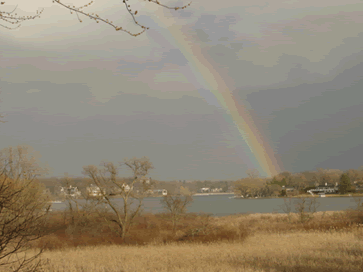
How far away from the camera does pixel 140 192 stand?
98.4 feet

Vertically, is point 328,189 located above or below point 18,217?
below

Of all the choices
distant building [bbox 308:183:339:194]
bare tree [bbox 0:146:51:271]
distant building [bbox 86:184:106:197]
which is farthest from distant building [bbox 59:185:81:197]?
distant building [bbox 308:183:339:194]

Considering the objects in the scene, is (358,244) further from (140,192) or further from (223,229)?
(140,192)

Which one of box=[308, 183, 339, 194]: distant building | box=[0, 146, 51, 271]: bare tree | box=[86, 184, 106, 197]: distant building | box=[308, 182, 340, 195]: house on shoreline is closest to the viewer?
box=[0, 146, 51, 271]: bare tree

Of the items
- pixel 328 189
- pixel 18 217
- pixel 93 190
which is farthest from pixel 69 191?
pixel 328 189

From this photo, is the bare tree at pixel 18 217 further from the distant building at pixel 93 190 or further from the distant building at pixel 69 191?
the distant building at pixel 69 191

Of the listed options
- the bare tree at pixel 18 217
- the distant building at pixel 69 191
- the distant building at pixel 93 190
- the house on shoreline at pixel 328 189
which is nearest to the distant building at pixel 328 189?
the house on shoreline at pixel 328 189

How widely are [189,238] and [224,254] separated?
11.2m

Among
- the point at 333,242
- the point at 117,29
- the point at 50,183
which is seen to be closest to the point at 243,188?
the point at 50,183

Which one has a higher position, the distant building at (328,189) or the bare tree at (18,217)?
the bare tree at (18,217)

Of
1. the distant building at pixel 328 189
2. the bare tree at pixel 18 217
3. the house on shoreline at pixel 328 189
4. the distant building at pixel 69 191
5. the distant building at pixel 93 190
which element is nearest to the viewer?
the bare tree at pixel 18 217

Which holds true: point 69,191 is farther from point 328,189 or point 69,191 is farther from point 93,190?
point 328,189

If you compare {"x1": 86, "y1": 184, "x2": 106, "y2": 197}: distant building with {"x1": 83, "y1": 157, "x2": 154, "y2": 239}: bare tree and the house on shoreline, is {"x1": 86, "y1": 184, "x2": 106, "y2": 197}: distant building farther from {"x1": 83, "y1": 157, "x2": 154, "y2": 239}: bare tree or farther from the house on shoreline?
the house on shoreline

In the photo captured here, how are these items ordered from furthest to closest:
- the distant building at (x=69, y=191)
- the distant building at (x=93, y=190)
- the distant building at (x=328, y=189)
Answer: the distant building at (x=328, y=189) → the distant building at (x=69, y=191) → the distant building at (x=93, y=190)
